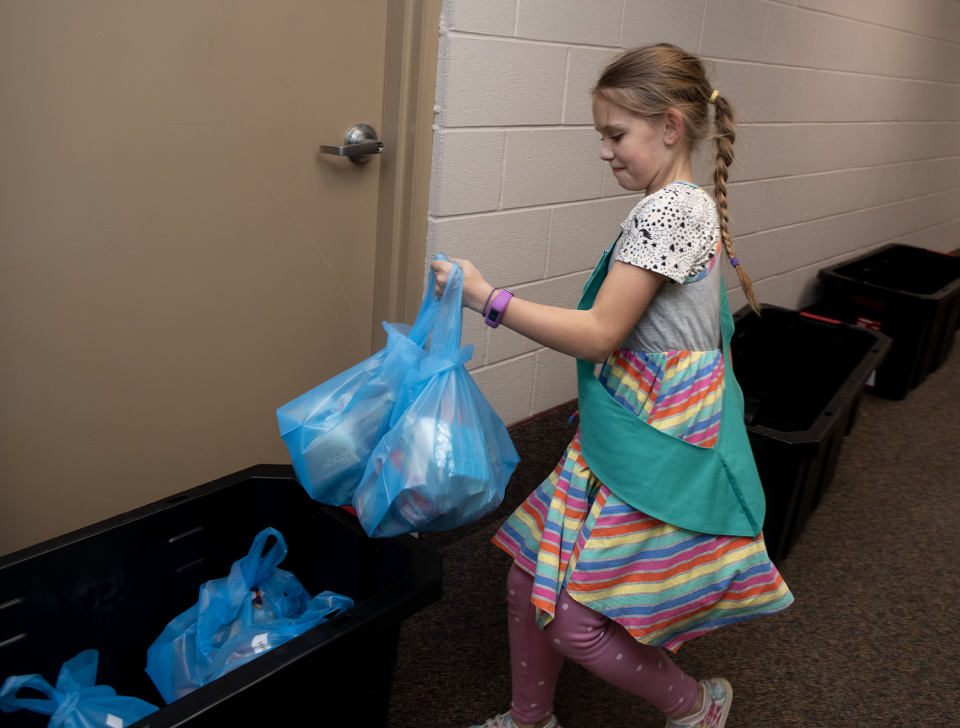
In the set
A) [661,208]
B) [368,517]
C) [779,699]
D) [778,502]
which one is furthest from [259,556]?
[778,502]

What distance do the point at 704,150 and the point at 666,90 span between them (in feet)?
5.50

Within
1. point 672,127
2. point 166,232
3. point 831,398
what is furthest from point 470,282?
point 831,398

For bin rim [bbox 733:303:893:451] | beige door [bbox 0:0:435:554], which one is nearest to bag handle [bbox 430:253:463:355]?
beige door [bbox 0:0:435:554]

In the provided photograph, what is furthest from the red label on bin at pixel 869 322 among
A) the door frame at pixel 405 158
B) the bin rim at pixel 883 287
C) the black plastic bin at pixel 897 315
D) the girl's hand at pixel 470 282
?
the girl's hand at pixel 470 282

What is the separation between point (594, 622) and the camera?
1437 millimetres

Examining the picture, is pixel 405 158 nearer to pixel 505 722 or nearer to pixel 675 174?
pixel 675 174

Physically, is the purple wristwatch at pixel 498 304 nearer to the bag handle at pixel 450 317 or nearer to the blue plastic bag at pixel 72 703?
the bag handle at pixel 450 317

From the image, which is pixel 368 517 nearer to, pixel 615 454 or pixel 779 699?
pixel 615 454

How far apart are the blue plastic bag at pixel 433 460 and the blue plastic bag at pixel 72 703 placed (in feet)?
1.34

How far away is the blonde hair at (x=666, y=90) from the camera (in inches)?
52.1

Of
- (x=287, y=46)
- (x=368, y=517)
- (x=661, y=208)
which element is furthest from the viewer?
(x=287, y=46)

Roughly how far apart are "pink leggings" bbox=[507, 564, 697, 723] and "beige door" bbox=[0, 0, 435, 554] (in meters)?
0.78

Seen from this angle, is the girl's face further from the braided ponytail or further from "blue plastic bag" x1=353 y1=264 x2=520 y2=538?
"blue plastic bag" x1=353 y1=264 x2=520 y2=538

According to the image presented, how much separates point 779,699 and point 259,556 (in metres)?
1.27
